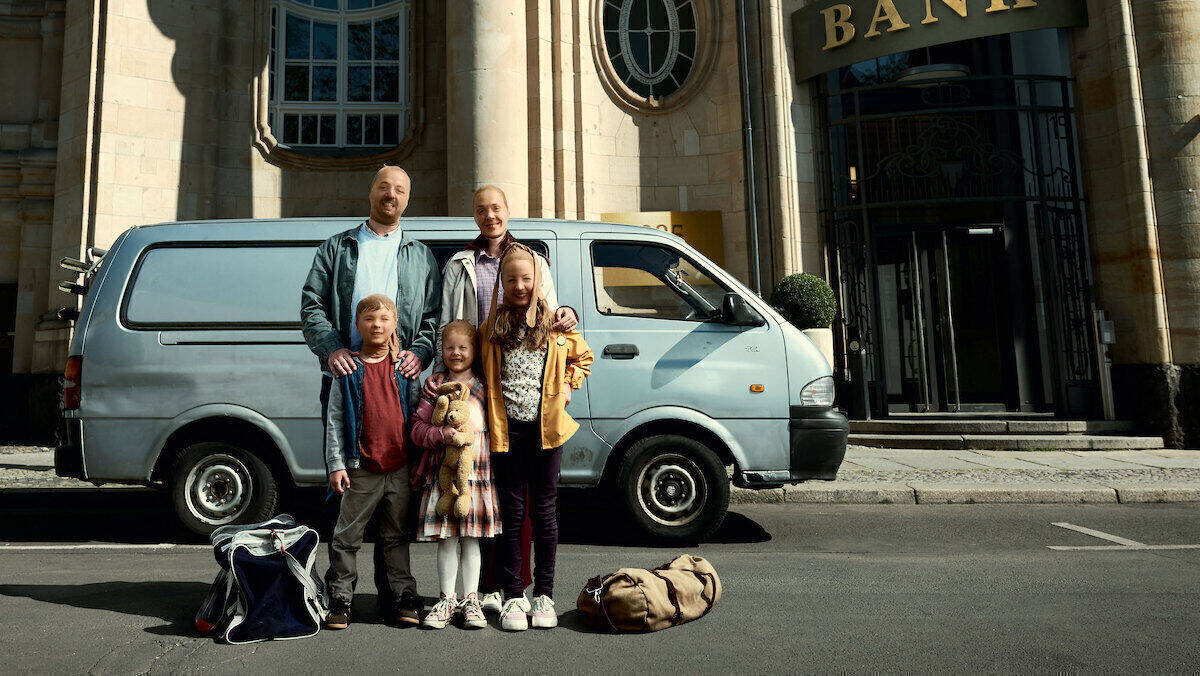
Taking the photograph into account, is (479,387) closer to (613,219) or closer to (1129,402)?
(613,219)

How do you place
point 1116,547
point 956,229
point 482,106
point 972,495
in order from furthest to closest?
point 956,229 → point 482,106 → point 972,495 → point 1116,547

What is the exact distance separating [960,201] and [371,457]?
1049 centimetres

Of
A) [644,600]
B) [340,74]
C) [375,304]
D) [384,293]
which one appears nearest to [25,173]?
[340,74]

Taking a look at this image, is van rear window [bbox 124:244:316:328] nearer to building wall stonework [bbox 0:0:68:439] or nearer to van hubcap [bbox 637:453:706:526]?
van hubcap [bbox 637:453:706:526]

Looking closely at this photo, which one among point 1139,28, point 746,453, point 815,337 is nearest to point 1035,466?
point 815,337

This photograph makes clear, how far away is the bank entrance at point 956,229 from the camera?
11406mm

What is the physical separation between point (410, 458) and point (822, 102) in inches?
435

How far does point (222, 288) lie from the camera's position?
17.7 ft

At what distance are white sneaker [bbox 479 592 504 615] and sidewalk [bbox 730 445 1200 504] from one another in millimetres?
3626

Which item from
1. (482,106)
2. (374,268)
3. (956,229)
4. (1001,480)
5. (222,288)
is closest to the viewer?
(374,268)

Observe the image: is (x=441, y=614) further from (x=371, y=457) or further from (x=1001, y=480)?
(x=1001, y=480)

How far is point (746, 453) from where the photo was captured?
522 centimetres

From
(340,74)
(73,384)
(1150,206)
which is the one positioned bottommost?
(73,384)

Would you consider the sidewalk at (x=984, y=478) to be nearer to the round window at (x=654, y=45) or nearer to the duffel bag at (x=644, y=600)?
the duffel bag at (x=644, y=600)
